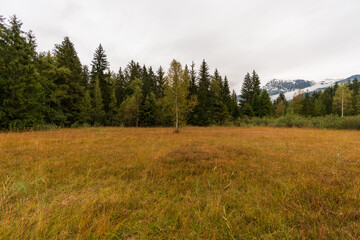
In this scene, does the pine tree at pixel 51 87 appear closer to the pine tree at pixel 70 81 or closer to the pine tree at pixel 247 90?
the pine tree at pixel 70 81

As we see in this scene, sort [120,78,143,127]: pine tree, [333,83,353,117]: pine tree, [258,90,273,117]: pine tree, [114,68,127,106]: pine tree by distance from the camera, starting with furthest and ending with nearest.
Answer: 1. [258,90,273,117]: pine tree
2. [333,83,353,117]: pine tree
3. [114,68,127,106]: pine tree
4. [120,78,143,127]: pine tree

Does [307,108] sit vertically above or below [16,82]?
below

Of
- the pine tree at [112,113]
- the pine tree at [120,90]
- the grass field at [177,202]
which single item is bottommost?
the grass field at [177,202]

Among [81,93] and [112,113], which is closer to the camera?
[81,93]

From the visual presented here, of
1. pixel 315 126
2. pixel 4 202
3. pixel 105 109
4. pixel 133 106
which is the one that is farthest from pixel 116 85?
pixel 315 126

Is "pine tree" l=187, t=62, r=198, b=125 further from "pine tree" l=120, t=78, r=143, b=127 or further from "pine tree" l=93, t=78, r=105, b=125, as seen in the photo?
"pine tree" l=93, t=78, r=105, b=125

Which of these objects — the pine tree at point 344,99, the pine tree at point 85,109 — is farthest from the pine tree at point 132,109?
the pine tree at point 344,99

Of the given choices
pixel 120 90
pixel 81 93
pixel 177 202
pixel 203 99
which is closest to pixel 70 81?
pixel 81 93

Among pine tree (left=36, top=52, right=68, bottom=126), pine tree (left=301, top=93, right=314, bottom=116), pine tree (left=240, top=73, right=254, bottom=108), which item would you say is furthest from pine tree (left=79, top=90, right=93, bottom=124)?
pine tree (left=301, top=93, right=314, bottom=116)

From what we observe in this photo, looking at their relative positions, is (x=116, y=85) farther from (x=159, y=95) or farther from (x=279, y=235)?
(x=279, y=235)

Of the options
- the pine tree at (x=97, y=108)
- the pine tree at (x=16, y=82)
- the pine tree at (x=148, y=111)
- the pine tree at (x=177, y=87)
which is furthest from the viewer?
the pine tree at (x=148, y=111)

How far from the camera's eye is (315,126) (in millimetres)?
21281

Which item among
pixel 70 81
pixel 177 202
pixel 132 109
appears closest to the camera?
pixel 177 202

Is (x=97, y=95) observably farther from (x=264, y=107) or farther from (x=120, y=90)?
(x=264, y=107)
